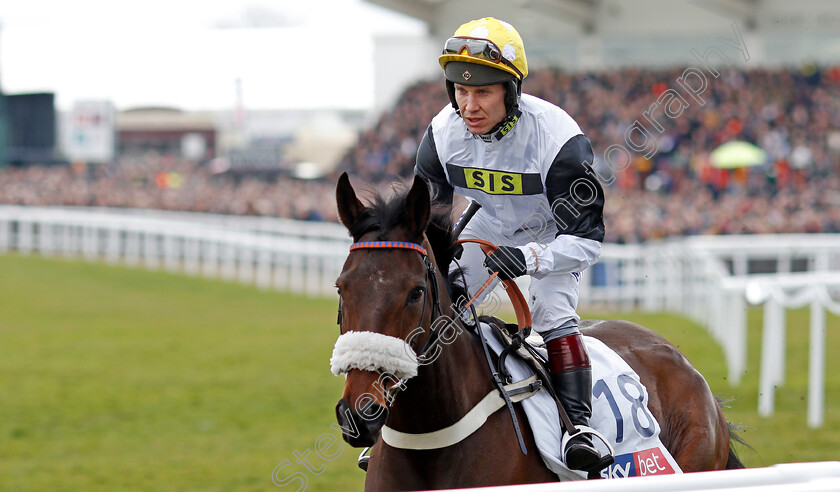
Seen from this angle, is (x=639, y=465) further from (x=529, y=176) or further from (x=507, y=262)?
(x=529, y=176)

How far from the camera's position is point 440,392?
9.11ft

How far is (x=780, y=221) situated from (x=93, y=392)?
42.8 feet

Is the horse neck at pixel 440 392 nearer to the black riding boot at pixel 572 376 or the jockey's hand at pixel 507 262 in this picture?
the jockey's hand at pixel 507 262

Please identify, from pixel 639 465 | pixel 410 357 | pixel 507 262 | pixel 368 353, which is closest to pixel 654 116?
pixel 639 465

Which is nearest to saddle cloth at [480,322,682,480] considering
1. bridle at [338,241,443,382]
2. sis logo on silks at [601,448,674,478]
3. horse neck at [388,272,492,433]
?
sis logo on silks at [601,448,674,478]

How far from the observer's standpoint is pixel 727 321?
32.8ft

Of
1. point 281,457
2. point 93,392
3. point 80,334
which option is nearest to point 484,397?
point 281,457

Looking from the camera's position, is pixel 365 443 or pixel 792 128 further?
pixel 792 128

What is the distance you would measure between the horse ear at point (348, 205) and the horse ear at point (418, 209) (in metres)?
0.14

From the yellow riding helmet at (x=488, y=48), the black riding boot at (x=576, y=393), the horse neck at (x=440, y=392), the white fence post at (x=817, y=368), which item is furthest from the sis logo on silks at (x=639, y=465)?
the white fence post at (x=817, y=368)

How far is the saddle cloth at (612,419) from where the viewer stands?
2.98 meters

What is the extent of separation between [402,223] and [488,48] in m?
0.66

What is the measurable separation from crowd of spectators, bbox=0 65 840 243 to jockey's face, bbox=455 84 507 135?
44.2 feet

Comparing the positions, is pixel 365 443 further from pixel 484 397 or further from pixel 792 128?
pixel 792 128
